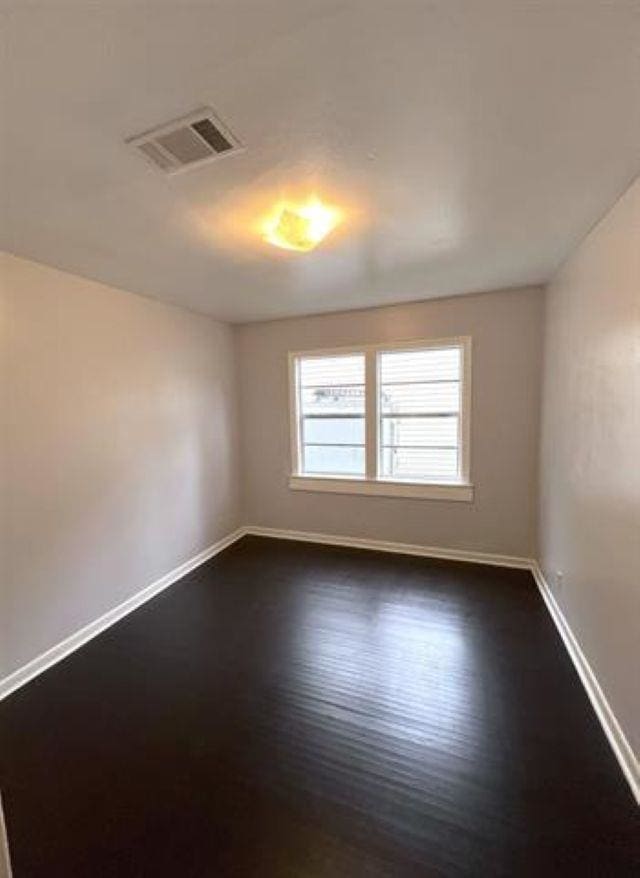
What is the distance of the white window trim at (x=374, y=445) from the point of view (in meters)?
3.75

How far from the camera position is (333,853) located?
4.57 feet

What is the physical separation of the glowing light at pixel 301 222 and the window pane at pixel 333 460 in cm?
252

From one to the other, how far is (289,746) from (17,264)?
115 inches

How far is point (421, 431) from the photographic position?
3982 millimetres

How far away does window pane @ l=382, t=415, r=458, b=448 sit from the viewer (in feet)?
12.7

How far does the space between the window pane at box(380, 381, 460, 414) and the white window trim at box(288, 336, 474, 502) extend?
0.30 ft

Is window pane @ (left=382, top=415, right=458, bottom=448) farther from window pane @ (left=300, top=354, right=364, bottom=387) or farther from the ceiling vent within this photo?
the ceiling vent

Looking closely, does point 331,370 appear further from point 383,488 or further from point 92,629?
point 92,629

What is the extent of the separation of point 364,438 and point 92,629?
2.79 metres

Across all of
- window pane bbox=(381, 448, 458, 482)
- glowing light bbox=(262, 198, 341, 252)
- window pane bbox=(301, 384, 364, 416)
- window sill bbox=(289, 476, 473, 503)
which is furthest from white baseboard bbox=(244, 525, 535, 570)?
glowing light bbox=(262, 198, 341, 252)

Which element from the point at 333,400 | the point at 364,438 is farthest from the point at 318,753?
the point at 333,400

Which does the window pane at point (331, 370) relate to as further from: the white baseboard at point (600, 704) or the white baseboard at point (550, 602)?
the white baseboard at point (600, 704)

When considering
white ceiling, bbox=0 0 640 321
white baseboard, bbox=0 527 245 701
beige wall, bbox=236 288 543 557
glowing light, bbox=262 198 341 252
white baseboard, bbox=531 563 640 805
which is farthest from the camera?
beige wall, bbox=236 288 543 557

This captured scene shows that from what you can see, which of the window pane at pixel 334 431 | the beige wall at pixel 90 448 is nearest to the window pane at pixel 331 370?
the window pane at pixel 334 431
